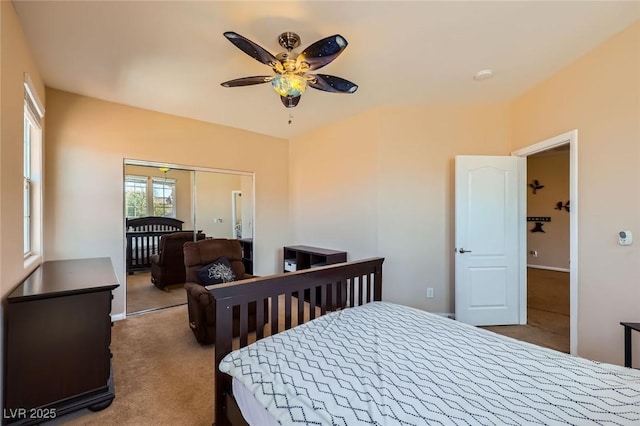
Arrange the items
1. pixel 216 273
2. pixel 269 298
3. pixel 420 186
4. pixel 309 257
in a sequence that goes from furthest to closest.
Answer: pixel 309 257 → pixel 420 186 → pixel 216 273 → pixel 269 298

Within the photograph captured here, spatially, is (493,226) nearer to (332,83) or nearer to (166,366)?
(332,83)

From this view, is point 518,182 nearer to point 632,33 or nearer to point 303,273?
point 632,33

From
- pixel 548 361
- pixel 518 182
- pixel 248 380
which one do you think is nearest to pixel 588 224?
pixel 518 182

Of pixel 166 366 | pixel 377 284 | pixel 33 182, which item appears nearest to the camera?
pixel 166 366

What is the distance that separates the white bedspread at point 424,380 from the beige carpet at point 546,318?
1.83m

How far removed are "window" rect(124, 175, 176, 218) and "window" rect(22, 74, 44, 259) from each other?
85cm

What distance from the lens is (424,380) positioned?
122 centimetres

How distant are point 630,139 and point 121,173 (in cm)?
503

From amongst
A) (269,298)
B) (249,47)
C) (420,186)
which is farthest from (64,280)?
(420,186)

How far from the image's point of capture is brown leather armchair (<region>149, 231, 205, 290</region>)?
152 inches

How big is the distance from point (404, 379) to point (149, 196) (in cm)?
386

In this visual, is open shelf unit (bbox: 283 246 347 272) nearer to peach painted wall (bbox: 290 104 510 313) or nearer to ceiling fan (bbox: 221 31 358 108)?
peach painted wall (bbox: 290 104 510 313)

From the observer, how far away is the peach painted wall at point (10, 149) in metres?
1.63

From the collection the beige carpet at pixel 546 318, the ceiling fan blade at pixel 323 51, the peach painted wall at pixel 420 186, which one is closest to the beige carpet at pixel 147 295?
the peach painted wall at pixel 420 186
